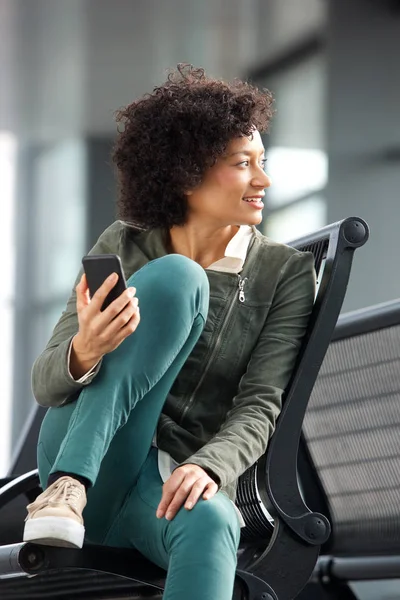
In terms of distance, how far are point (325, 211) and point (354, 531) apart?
16.0ft

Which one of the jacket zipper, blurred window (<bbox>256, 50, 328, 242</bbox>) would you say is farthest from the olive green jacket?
blurred window (<bbox>256, 50, 328, 242</bbox>)

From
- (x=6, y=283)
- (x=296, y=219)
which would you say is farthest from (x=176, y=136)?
(x=296, y=219)

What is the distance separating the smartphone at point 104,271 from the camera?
62.2 inches

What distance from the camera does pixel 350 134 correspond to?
22.7ft

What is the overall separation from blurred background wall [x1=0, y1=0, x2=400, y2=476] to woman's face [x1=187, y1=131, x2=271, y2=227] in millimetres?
4505

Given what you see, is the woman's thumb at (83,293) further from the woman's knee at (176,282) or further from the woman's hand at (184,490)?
the woman's hand at (184,490)

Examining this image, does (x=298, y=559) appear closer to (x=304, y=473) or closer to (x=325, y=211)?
(x=304, y=473)

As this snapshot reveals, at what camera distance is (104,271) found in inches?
62.7

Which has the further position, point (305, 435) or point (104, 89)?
point (104, 89)

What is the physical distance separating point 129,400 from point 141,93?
5.16m

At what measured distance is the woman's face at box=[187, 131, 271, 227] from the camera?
1.91m

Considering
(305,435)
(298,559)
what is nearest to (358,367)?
(305,435)

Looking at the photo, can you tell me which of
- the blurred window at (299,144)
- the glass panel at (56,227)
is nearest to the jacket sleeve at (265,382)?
the glass panel at (56,227)

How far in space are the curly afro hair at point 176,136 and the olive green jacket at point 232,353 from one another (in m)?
0.07
